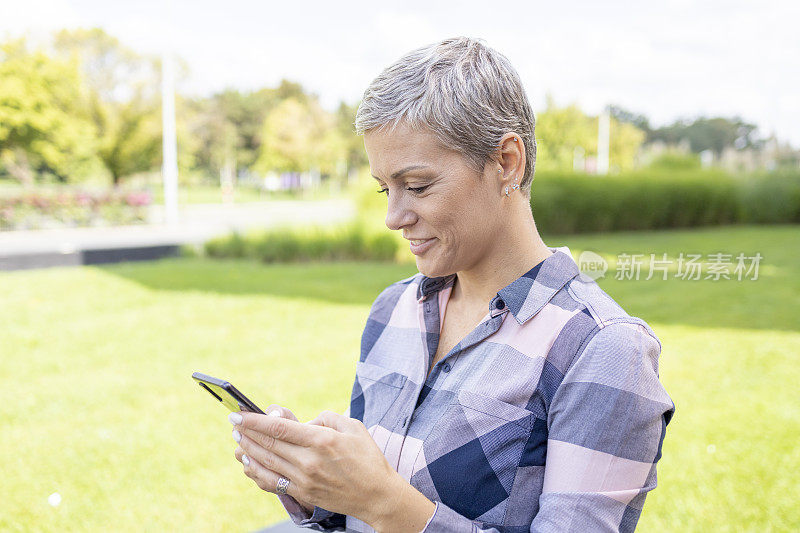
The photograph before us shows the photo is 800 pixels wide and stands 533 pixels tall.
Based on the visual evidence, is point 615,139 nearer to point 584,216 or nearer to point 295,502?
point 584,216

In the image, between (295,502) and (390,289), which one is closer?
(295,502)

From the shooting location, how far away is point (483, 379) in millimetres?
1360

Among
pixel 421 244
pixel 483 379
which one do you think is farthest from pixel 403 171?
pixel 483 379

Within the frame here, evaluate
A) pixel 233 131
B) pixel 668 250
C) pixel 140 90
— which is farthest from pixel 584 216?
pixel 233 131

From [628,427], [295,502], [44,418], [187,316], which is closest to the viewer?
[628,427]

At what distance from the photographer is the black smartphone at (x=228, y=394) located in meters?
1.22

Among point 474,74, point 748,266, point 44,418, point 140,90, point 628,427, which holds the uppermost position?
point 140,90

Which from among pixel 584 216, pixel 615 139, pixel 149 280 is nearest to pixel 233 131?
pixel 615 139

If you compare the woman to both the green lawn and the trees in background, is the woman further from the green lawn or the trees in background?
the trees in background

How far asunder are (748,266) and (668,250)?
9.38 feet

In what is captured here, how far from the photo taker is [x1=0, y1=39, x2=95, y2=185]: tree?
2180 centimetres

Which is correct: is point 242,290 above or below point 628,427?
below

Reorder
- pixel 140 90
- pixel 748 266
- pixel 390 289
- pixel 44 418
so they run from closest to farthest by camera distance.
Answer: pixel 390 289, pixel 44 418, pixel 748 266, pixel 140 90

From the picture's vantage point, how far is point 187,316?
24.1 ft
